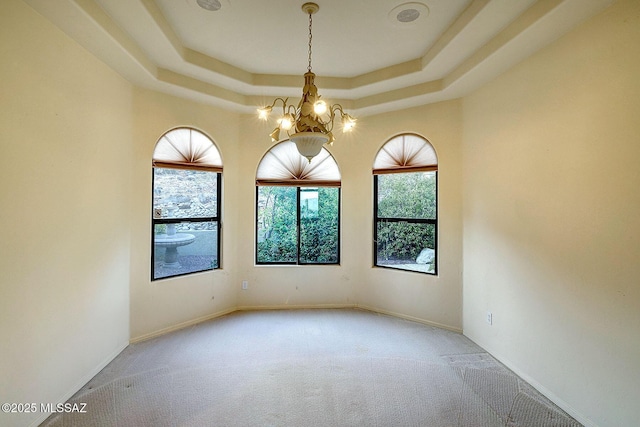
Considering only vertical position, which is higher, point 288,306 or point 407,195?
point 407,195

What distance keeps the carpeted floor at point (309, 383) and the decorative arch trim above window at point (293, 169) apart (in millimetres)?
2090

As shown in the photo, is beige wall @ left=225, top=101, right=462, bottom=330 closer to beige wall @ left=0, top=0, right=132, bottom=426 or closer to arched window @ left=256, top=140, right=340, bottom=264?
arched window @ left=256, top=140, right=340, bottom=264

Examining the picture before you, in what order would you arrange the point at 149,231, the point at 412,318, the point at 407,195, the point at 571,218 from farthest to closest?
the point at 407,195
the point at 412,318
the point at 149,231
the point at 571,218

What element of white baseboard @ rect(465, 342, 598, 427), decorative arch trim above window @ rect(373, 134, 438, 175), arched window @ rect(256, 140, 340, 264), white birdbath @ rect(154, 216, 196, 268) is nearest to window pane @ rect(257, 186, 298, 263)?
arched window @ rect(256, 140, 340, 264)

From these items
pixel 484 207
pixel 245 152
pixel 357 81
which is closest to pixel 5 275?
pixel 245 152

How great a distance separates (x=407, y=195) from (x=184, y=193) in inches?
118

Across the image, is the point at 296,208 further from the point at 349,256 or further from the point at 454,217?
the point at 454,217

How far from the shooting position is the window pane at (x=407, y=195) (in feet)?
14.0

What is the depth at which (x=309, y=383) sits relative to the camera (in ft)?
9.12

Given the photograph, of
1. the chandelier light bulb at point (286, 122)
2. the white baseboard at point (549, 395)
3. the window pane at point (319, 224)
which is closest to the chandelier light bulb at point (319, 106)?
the chandelier light bulb at point (286, 122)

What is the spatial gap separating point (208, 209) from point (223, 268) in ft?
2.83

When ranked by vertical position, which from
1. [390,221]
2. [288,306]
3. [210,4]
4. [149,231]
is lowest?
[288,306]

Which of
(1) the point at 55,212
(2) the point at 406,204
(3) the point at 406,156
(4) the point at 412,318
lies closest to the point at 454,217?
(2) the point at 406,204

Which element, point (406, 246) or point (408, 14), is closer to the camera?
point (408, 14)
